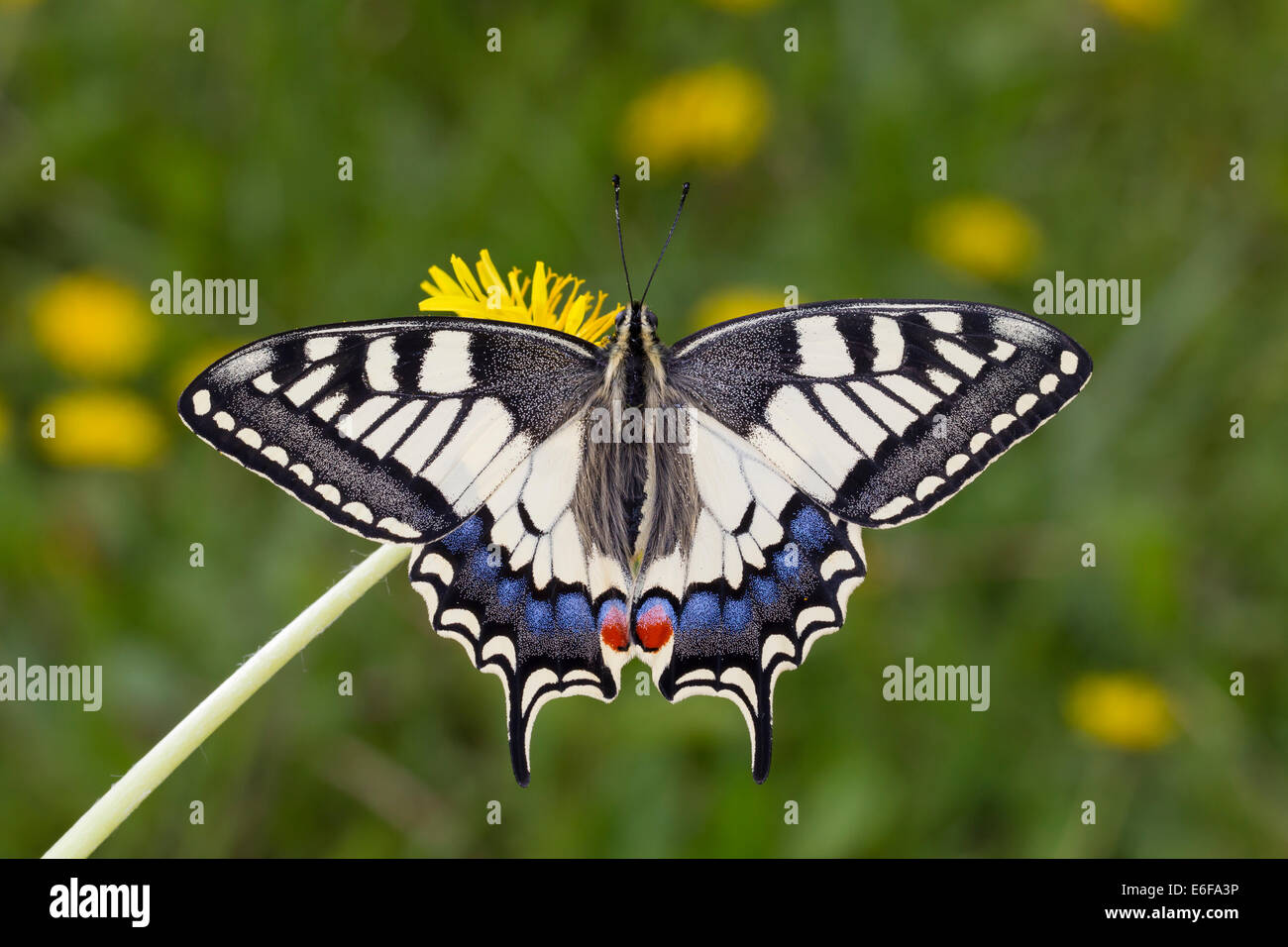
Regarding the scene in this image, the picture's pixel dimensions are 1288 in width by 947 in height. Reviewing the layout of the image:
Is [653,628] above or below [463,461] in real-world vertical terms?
below

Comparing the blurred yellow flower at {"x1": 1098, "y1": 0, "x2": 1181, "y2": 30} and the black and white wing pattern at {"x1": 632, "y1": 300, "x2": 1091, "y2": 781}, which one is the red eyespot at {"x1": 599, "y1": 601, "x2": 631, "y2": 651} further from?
the blurred yellow flower at {"x1": 1098, "y1": 0, "x2": 1181, "y2": 30}

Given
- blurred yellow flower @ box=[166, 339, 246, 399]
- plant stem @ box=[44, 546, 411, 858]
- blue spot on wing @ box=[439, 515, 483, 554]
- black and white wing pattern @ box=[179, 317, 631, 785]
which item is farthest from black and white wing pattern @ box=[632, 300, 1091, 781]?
blurred yellow flower @ box=[166, 339, 246, 399]

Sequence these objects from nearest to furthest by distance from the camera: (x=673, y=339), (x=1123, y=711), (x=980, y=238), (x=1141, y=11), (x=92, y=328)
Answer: (x=1123, y=711), (x=673, y=339), (x=92, y=328), (x=980, y=238), (x=1141, y=11)

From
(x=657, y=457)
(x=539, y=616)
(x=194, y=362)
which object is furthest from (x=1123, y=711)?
(x=194, y=362)

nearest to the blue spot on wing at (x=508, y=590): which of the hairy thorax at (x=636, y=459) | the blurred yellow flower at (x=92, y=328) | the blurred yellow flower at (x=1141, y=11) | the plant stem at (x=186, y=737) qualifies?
the hairy thorax at (x=636, y=459)

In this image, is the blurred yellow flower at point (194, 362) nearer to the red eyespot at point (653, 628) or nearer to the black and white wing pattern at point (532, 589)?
the black and white wing pattern at point (532, 589)

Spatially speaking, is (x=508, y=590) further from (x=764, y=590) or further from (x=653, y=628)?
(x=764, y=590)
